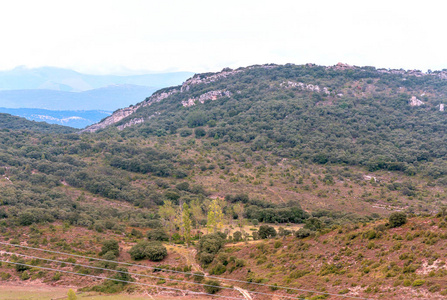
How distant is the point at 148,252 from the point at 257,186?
33.3m

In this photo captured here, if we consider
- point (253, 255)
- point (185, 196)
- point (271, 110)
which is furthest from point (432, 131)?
point (253, 255)

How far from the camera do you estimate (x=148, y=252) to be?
95.0ft

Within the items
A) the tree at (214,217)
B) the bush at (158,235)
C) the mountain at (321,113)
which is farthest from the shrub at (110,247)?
the mountain at (321,113)

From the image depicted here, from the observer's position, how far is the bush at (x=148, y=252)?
28.9 m

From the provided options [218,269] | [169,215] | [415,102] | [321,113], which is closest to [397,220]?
[218,269]

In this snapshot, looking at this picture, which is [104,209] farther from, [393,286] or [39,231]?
[393,286]

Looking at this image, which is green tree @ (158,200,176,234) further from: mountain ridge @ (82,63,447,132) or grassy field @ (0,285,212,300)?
mountain ridge @ (82,63,447,132)

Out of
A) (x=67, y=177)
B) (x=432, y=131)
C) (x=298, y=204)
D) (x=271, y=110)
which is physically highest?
(x=271, y=110)

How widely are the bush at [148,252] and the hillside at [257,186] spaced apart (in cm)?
20

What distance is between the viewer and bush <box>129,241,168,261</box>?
28914mm

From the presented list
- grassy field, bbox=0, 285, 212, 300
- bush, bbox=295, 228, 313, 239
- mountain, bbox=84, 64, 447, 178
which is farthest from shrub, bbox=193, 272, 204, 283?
mountain, bbox=84, 64, 447, 178

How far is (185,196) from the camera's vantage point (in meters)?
52.5

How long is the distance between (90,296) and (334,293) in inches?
646

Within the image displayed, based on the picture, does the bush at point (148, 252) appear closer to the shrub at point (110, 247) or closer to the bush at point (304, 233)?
the shrub at point (110, 247)
